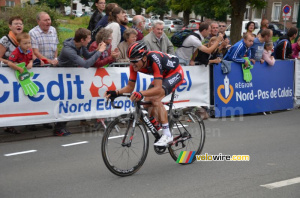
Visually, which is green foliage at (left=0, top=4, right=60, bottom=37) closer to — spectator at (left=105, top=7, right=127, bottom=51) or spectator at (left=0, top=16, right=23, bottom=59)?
spectator at (left=105, top=7, right=127, bottom=51)

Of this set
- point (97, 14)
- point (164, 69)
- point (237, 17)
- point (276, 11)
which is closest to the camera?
point (164, 69)

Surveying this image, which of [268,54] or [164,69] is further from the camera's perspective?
[268,54]

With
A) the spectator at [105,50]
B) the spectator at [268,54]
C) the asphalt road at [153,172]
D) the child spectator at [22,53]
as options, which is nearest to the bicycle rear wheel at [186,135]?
the asphalt road at [153,172]

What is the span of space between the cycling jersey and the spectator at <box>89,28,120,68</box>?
2.61 metres

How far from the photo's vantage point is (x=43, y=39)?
8.69 metres

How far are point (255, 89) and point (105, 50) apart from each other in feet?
14.4

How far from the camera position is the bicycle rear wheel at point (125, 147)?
18.6 feet

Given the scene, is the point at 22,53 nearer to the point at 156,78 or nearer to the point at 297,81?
the point at 156,78

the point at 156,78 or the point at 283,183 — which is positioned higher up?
the point at 156,78

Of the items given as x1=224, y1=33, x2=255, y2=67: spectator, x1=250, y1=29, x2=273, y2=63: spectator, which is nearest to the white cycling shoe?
x1=224, y1=33, x2=255, y2=67: spectator

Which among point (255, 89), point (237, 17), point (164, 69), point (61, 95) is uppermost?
point (237, 17)

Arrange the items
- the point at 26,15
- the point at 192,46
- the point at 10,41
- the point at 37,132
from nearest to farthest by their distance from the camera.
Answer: the point at 10,41
the point at 37,132
the point at 192,46
the point at 26,15

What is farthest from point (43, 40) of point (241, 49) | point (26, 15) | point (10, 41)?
point (26, 15)

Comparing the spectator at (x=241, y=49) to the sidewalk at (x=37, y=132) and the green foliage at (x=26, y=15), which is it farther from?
the green foliage at (x=26, y=15)
